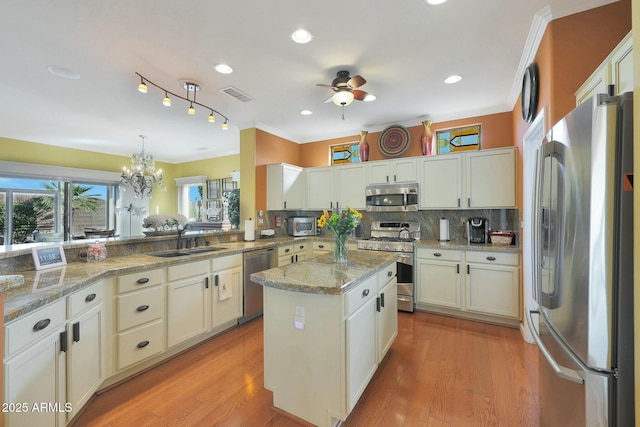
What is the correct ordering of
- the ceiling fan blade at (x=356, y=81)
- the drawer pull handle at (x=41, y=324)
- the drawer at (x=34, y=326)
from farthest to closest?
the ceiling fan blade at (x=356, y=81) < the drawer pull handle at (x=41, y=324) < the drawer at (x=34, y=326)

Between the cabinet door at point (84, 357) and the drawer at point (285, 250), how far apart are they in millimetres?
2119

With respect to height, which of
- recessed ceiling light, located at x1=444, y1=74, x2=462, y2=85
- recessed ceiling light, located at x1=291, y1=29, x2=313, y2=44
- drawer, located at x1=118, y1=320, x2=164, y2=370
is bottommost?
drawer, located at x1=118, y1=320, x2=164, y2=370

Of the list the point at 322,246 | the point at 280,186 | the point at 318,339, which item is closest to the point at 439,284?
the point at 322,246

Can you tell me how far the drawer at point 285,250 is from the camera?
3.78 m

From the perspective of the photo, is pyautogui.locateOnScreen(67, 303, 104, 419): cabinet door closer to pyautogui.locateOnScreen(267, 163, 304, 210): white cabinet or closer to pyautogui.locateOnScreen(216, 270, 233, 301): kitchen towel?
pyautogui.locateOnScreen(216, 270, 233, 301): kitchen towel

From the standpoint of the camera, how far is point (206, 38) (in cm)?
215

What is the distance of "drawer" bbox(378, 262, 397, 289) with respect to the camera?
2143 mm

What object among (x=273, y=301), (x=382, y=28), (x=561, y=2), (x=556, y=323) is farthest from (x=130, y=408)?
(x=561, y=2)

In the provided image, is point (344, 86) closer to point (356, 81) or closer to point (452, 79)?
point (356, 81)

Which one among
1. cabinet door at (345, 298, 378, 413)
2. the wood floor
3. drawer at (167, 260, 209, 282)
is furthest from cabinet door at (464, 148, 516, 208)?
drawer at (167, 260, 209, 282)

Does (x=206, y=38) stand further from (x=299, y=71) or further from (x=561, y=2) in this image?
(x=561, y=2)

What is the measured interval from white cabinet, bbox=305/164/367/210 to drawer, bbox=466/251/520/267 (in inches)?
66.0

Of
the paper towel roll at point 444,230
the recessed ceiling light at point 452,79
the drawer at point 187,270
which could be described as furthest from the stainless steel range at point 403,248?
the drawer at point 187,270

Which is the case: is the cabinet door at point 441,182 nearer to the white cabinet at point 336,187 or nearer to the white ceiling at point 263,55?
the white ceiling at point 263,55
